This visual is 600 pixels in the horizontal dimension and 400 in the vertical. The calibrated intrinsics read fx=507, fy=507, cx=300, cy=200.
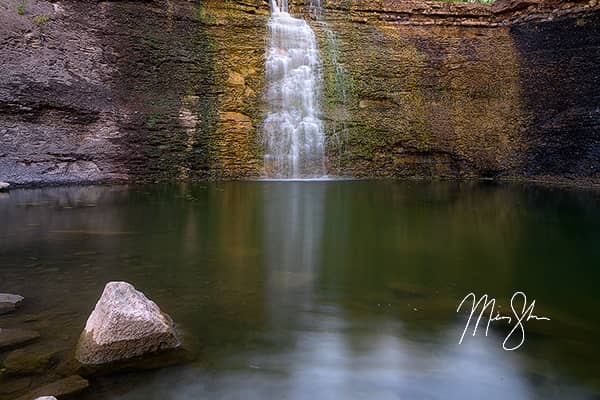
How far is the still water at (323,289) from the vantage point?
2748 millimetres

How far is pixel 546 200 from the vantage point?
11180 millimetres

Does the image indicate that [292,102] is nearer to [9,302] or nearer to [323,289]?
[323,289]

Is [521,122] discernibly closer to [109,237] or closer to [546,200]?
[546,200]

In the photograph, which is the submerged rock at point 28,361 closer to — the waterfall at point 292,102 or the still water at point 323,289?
the still water at point 323,289

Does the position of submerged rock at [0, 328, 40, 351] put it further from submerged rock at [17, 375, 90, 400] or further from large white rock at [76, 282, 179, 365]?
submerged rock at [17, 375, 90, 400]

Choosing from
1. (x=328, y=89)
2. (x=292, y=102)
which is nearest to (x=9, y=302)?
(x=292, y=102)

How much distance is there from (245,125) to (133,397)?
44.8 feet

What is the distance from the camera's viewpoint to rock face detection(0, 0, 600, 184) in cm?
1331

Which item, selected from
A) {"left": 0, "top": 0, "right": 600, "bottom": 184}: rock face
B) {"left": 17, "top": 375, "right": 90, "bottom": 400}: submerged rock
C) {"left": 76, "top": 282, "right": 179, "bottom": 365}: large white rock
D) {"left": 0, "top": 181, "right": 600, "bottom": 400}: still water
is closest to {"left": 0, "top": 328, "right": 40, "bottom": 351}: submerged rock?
{"left": 0, "top": 181, "right": 600, "bottom": 400}: still water

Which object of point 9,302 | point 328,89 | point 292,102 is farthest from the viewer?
point 328,89
